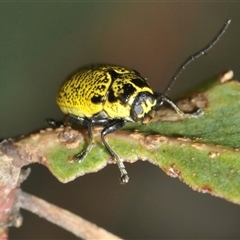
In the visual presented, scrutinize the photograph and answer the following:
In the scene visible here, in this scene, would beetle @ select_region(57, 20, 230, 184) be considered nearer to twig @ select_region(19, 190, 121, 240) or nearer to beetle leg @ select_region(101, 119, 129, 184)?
beetle leg @ select_region(101, 119, 129, 184)

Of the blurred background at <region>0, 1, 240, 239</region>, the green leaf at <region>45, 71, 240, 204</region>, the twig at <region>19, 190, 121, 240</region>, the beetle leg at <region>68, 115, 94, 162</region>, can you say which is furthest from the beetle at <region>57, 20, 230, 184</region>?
the blurred background at <region>0, 1, 240, 239</region>

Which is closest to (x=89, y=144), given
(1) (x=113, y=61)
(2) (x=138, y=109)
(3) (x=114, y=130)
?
(3) (x=114, y=130)

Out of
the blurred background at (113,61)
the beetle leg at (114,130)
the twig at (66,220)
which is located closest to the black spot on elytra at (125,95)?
the beetle leg at (114,130)

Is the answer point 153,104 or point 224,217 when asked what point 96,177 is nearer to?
point 224,217

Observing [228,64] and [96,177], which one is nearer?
[96,177]

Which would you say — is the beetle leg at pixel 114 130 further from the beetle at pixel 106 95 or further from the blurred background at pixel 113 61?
the blurred background at pixel 113 61

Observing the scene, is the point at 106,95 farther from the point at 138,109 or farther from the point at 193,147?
the point at 193,147

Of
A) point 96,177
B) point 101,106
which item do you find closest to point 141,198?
point 96,177
